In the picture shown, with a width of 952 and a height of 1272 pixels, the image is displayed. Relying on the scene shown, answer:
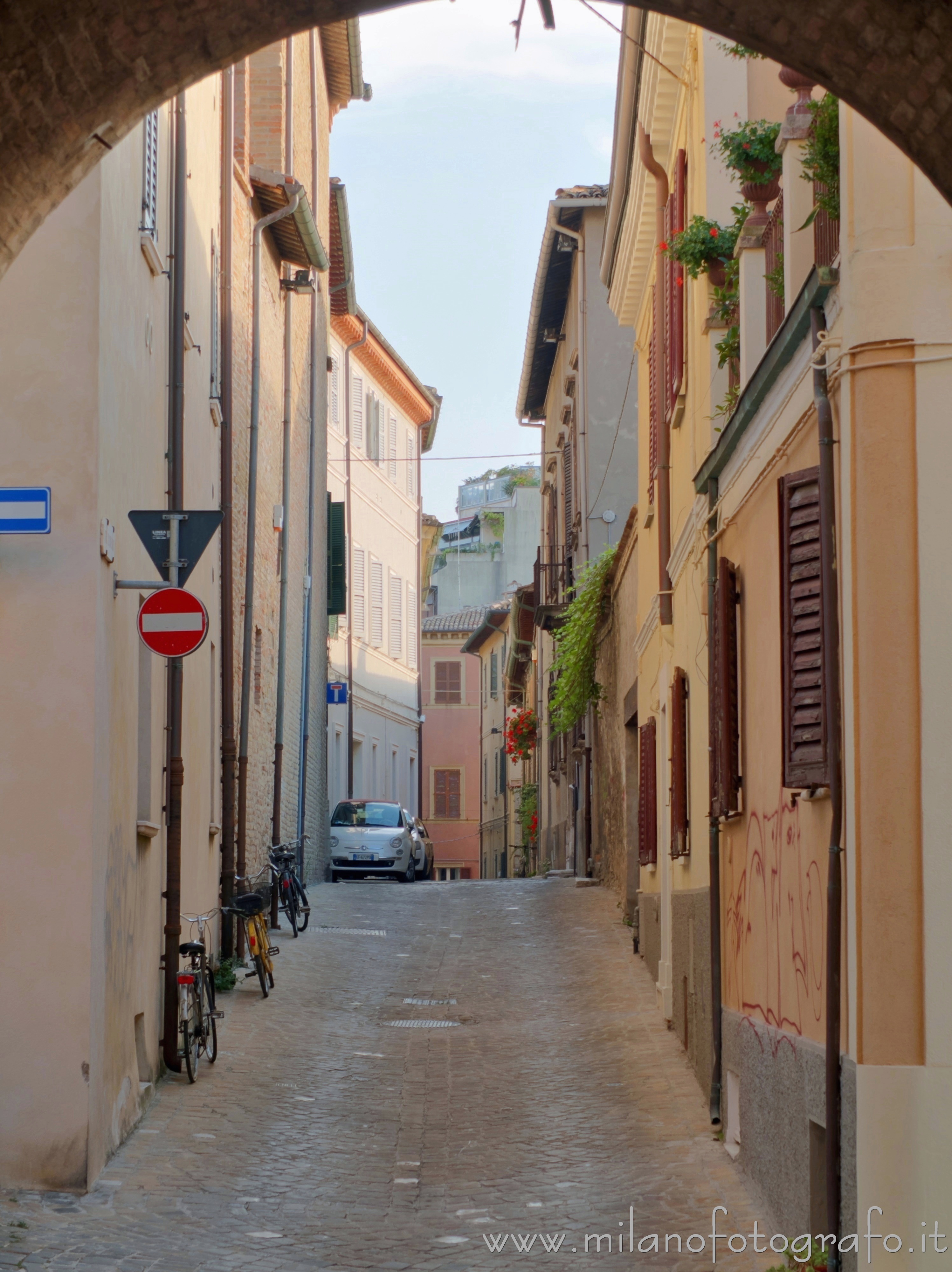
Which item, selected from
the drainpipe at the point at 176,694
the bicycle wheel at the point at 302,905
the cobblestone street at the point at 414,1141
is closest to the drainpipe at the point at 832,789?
the cobblestone street at the point at 414,1141

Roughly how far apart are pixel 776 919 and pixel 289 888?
10.8 meters

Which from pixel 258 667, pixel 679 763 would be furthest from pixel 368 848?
pixel 679 763

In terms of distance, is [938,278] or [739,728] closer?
[938,278]

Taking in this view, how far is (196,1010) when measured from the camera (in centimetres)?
1088

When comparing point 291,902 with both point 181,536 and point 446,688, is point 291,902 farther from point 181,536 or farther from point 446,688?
point 446,688

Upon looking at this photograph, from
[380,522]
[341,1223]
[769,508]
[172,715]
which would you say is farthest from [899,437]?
[380,522]

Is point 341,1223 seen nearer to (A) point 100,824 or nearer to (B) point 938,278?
(A) point 100,824

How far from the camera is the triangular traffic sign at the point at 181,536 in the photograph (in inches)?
368

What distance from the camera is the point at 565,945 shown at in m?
16.9

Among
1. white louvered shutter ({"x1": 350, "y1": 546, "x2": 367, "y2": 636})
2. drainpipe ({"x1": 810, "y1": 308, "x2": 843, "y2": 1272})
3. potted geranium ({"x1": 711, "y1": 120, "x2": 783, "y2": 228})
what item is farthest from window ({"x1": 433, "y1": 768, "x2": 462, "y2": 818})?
drainpipe ({"x1": 810, "y1": 308, "x2": 843, "y2": 1272})

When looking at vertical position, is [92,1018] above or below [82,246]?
below

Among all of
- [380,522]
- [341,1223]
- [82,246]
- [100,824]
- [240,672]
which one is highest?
[380,522]

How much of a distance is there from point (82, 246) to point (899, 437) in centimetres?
469

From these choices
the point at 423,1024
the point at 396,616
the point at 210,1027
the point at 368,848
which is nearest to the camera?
the point at 210,1027
